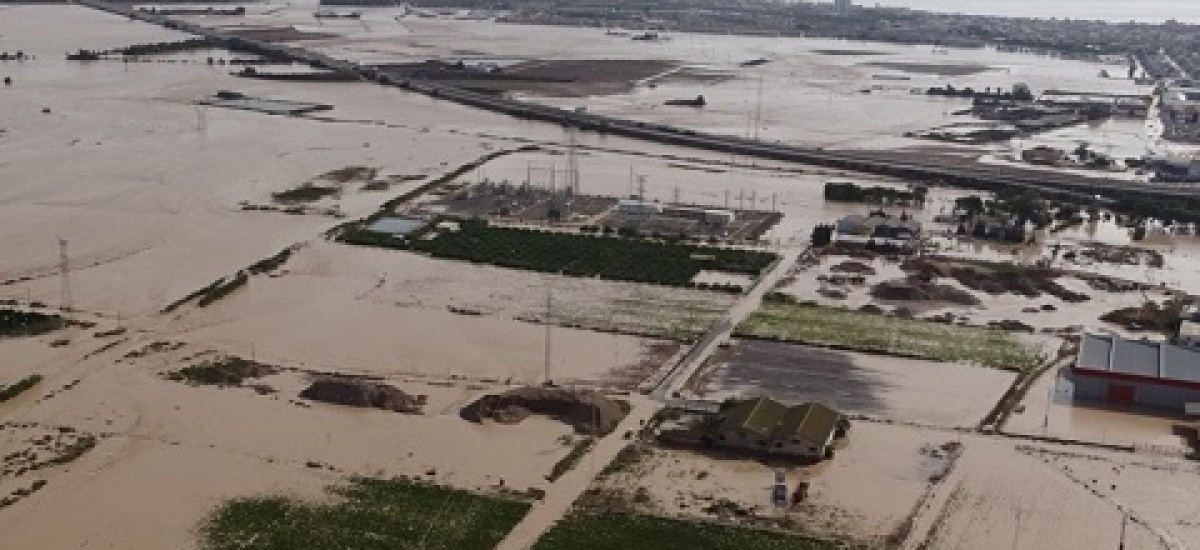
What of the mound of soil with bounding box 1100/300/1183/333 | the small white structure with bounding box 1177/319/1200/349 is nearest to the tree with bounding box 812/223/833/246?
the mound of soil with bounding box 1100/300/1183/333

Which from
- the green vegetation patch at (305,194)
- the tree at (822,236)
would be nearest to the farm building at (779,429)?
the tree at (822,236)

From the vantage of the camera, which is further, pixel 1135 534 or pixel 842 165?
pixel 842 165

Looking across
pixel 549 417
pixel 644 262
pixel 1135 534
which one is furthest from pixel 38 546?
pixel 644 262

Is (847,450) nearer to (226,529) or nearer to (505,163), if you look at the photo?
(226,529)

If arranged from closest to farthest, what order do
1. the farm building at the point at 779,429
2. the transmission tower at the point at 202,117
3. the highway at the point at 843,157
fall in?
the farm building at the point at 779,429, the highway at the point at 843,157, the transmission tower at the point at 202,117

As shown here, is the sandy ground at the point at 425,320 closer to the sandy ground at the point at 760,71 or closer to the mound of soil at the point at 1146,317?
the mound of soil at the point at 1146,317

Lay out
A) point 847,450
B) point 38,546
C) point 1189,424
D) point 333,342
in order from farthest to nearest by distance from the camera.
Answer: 1. point 333,342
2. point 1189,424
3. point 847,450
4. point 38,546

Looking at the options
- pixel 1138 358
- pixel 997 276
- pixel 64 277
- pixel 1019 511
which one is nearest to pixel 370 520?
pixel 1019 511
